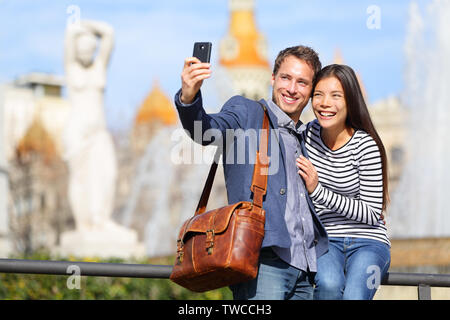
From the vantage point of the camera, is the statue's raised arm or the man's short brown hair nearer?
the man's short brown hair

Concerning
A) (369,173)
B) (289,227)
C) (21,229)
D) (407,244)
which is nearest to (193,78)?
(289,227)

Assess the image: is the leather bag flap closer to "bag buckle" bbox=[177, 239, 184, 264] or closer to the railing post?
"bag buckle" bbox=[177, 239, 184, 264]

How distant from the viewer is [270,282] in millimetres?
3215

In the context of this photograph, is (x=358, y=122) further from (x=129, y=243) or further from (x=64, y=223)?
(x=64, y=223)

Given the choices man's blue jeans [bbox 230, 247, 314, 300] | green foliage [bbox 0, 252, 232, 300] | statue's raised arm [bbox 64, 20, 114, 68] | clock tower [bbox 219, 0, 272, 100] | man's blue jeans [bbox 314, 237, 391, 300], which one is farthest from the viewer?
clock tower [bbox 219, 0, 272, 100]

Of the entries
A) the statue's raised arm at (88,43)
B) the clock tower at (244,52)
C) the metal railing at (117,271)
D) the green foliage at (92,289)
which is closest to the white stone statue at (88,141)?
the statue's raised arm at (88,43)

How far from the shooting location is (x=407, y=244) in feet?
32.9

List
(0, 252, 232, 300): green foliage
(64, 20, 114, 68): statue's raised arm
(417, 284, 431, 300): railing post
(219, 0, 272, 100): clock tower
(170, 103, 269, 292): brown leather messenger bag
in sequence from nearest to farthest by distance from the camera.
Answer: (170, 103, 269, 292): brown leather messenger bag < (417, 284, 431, 300): railing post < (0, 252, 232, 300): green foliage < (64, 20, 114, 68): statue's raised arm < (219, 0, 272, 100): clock tower

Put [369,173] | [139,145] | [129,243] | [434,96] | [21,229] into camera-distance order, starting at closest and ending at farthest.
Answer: [369,173]
[129,243]
[434,96]
[21,229]
[139,145]

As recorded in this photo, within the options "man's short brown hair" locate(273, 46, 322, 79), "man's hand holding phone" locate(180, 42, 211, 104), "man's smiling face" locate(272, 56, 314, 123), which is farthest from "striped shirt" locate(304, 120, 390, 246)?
"man's hand holding phone" locate(180, 42, 211, 104)

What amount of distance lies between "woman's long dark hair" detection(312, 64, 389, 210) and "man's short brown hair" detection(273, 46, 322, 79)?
0.17ft

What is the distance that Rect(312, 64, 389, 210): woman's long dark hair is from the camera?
11.8ft

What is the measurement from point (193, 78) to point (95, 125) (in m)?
9.03

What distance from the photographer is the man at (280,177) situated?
316 centimetres
